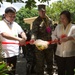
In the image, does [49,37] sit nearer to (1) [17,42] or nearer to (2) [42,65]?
(2) [42,65]

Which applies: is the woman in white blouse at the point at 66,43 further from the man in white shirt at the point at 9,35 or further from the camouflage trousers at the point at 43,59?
the man in white shirt at the point at 9,35

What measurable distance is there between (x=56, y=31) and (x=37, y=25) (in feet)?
2.21

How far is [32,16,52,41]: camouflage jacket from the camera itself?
705 centimetres

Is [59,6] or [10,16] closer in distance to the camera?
[10,16]

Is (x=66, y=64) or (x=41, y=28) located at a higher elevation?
(x=41, y=28)

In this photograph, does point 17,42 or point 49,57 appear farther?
point 49,57

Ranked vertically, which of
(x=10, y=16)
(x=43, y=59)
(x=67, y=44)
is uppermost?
(x=10, y=16)

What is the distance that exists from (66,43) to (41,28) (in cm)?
96

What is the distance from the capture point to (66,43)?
20.7 ft

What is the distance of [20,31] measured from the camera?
5.88 metres

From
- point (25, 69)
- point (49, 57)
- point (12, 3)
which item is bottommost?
point (25, 69)

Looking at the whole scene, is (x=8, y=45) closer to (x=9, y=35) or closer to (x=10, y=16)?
(x=9, y=35)

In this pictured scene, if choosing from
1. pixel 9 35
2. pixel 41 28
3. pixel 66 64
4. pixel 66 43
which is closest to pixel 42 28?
pixel 41 28

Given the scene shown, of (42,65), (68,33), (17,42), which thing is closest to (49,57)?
(42,65)
